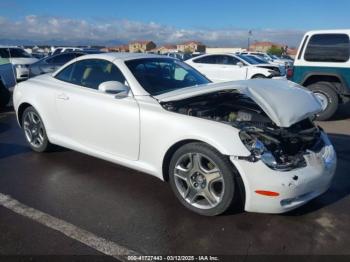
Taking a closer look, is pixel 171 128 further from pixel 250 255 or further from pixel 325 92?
pixel 325 92

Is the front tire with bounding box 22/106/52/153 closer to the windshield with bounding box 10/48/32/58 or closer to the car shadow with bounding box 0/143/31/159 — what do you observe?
the car shadow with bounding box 0/143/31/159

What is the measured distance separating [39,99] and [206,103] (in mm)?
2490

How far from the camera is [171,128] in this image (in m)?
3.57

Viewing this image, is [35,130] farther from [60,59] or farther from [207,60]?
[207,60]

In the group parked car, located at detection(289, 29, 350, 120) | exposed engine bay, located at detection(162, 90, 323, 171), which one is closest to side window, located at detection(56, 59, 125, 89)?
exposed engine bay, located at detection(162, 90, 323, 171)

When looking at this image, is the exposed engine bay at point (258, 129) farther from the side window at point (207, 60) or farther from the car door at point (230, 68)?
the side window at point (207, 60)

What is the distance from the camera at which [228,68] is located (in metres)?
13.9

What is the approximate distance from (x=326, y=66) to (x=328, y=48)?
1.39 feet

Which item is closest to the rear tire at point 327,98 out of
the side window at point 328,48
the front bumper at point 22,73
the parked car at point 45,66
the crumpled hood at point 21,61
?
the side window at point 328,48

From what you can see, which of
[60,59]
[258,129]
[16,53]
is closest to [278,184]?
[258,129]

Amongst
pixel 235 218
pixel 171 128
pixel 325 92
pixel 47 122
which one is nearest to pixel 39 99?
pixel 47 122

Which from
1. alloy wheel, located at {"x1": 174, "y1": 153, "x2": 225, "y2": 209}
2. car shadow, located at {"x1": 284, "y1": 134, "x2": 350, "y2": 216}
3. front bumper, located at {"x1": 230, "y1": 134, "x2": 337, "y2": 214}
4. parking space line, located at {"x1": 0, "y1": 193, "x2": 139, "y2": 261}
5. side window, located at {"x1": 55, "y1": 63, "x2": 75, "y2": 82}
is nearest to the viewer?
parking space line, located at {"x1": 0, "y1": 193, "x2": 139, "y2": 261}

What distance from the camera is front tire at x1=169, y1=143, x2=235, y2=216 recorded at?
3248 mm

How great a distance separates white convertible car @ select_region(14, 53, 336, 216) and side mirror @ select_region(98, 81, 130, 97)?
0.04 ft
